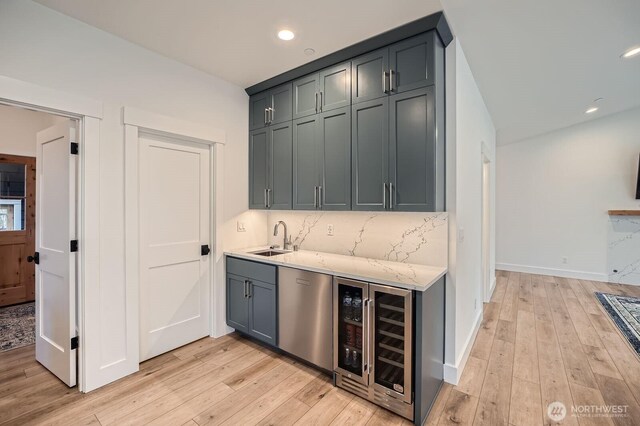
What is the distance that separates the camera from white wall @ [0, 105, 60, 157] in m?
4.04

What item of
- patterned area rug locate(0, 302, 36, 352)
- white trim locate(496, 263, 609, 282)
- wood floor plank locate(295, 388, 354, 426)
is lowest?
wood floor plank locate(295, 388, 354, 426)

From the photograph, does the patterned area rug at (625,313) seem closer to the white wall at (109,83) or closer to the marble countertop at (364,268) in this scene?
the marble countertop at (364,268)

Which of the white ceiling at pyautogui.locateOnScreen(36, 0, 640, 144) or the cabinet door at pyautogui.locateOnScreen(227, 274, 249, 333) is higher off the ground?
the white ceiling at pyautogui.locateOnScreen(36, 0, 640, 144)

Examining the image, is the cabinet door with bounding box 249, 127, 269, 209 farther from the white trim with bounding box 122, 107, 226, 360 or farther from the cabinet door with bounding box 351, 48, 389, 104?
the cabinet door with bounding box 351, 48, 389, 104

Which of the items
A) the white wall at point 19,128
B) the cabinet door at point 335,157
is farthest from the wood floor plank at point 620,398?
the white wall at point 19,128

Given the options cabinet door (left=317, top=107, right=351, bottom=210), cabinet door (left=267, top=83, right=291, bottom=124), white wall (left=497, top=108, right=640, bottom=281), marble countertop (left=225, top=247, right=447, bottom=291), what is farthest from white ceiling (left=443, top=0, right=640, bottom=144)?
marble countertop (left=225, top=247, right=447, bottom=291)

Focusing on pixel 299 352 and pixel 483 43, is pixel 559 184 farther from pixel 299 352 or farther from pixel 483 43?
pixel 299 352

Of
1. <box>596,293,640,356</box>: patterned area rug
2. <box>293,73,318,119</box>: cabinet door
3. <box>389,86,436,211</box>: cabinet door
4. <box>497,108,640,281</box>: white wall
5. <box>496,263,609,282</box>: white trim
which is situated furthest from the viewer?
<box>496,263,609,282</box>: white trim

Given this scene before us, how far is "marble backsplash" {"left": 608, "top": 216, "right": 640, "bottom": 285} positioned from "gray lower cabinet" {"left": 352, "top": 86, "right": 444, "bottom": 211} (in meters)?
5.47

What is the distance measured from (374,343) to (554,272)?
5843 mm

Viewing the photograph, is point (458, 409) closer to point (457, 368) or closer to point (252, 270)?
point (457, 368)

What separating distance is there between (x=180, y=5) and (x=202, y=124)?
1.13m

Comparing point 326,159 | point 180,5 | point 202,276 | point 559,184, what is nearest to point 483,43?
point 326,159

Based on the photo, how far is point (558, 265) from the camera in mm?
5898
